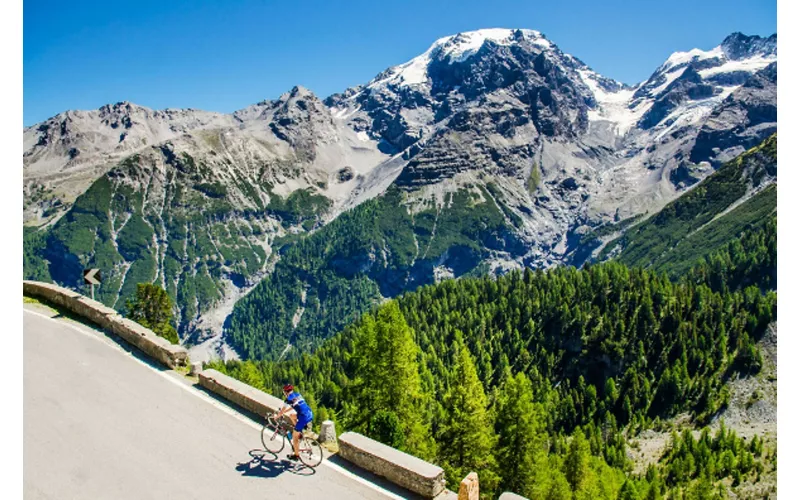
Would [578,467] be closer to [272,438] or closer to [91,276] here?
[272,438]

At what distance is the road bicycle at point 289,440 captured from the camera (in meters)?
20.8

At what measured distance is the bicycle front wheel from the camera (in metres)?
20.7

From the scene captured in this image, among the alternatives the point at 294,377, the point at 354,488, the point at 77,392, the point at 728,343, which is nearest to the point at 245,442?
the point at 354,488

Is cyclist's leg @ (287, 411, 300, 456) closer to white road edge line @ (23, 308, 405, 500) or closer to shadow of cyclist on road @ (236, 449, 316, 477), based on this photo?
shadow of cyclist on road @ (236, 449, 316, 477)

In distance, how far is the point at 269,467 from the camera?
20203 millimetres

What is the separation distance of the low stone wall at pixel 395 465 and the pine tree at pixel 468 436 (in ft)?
72.0

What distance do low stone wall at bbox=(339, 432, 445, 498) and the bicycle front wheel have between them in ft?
3.13

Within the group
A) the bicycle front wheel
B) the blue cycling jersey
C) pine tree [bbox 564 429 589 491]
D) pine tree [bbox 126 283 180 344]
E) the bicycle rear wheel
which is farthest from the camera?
pine tree [bbox 126 283 180 344]

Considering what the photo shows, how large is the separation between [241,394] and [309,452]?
593 centimetres

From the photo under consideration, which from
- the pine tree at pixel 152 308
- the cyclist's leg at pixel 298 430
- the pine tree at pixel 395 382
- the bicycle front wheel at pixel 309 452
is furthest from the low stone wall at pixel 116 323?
the pine tree at pixel 152 308

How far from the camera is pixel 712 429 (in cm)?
12500

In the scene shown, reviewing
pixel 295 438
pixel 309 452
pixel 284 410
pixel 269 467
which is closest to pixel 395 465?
pixel 309 452

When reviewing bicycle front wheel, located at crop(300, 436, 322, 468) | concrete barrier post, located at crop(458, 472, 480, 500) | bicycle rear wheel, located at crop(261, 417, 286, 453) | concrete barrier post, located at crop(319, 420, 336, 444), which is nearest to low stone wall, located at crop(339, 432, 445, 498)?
bicycle front wheel, located at crop(300, 436, 322, 468)

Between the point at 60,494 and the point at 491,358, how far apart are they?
153m
